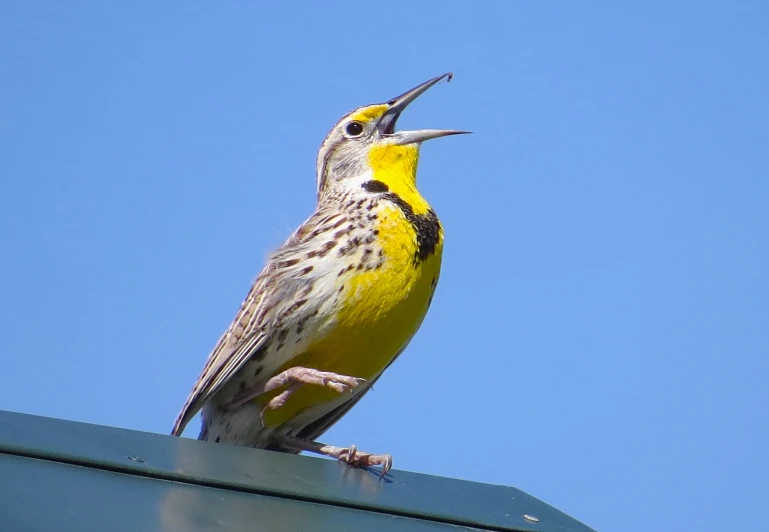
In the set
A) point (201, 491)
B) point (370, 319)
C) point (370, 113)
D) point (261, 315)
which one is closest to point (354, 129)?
point (370, 113)

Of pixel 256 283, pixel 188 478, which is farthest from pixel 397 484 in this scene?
pixel 256 283

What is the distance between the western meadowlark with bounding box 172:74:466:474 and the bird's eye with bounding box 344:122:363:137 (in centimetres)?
62

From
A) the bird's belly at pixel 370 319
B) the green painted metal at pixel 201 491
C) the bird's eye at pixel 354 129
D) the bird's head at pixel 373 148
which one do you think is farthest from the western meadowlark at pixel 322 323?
the green painted metal at pixel 201 491

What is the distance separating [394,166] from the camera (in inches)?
239

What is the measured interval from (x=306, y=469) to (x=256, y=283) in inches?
69.8

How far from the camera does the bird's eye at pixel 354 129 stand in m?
6.38

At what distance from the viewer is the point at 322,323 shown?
515 centimetres

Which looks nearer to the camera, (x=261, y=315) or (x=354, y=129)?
(x=261, y=315)

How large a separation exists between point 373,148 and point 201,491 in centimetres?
300

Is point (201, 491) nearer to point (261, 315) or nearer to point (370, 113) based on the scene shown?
point (261, 315)

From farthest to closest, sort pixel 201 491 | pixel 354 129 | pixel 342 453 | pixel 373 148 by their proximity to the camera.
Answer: pixel 354 129
pixel 373 148
pixel 342 453
pixel 201 491

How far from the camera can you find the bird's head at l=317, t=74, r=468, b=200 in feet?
19.9

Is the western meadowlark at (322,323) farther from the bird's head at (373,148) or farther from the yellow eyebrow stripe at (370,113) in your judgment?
the yellow eyebrow stripe at (370,113)

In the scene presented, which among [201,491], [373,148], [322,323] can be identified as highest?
[373,148]
